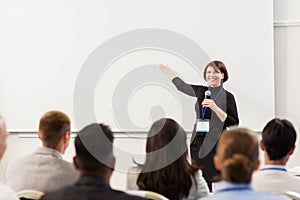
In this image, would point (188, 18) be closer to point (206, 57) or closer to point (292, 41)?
point (206, 57)

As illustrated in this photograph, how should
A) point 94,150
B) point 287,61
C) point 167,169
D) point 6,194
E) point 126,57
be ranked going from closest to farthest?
point 94,150 → point 6,194 → point 167,169 → point 287,61 → point 126,57

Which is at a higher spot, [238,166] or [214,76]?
[214,76]

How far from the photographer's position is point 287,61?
208 inches

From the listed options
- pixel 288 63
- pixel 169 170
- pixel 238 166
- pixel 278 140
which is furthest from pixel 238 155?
pixel 288 63

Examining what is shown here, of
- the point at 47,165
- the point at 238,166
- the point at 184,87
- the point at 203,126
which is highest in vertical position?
the point at 184,87

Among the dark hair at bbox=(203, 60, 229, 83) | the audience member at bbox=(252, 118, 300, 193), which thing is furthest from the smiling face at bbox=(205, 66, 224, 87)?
the audience member at bbox=(252, 118, 300, 193)

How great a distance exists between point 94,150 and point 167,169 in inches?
25.1

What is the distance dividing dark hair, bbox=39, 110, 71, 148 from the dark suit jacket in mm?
807

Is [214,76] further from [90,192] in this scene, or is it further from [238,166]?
[90,192]

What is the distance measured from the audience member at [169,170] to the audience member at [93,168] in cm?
46

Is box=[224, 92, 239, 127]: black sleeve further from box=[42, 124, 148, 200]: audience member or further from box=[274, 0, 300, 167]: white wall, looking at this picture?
box=[42, 124, 148, 200]: audience member

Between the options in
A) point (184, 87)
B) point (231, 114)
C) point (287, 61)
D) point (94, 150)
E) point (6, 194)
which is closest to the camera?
point (94, 150)

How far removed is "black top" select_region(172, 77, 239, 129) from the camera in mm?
4711

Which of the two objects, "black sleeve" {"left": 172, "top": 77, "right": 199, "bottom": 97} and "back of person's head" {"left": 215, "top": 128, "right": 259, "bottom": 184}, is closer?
"back of person's head" {"left": 215, "top": 128, "right": 259, "bottom": 184}
